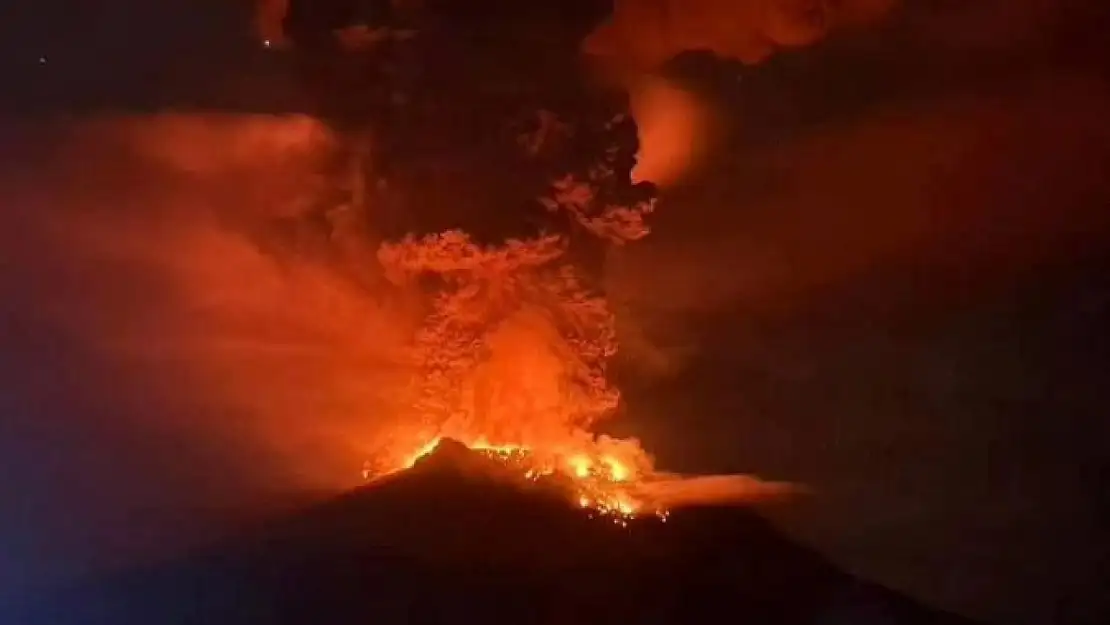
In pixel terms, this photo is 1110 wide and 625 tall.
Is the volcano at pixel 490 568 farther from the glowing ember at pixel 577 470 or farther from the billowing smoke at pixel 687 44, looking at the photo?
the billowing smoke at pixel 687 44

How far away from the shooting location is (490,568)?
918cm

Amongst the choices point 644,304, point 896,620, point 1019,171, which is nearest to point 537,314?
point 644,304

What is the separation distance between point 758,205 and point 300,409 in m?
3.39

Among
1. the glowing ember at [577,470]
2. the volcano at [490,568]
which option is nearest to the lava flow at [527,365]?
the glowing ember at [577,470]

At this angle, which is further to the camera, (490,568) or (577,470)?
(490,568)

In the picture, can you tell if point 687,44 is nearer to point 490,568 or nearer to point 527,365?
point 527,365

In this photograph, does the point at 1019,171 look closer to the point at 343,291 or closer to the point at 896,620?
the point at 896,620

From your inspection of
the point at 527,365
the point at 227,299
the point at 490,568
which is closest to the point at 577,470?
the point at 527,365

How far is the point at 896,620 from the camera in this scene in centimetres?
861

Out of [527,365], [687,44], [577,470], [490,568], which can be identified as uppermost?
[687,44]

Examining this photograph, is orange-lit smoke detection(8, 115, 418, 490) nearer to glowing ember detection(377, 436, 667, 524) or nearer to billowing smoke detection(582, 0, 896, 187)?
glowing ember detection(377, 436, 667, 524)

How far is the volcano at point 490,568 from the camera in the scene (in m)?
8.55

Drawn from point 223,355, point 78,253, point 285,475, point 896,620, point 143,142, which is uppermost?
point 143,142

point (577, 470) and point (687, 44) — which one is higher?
point (687, 44)
